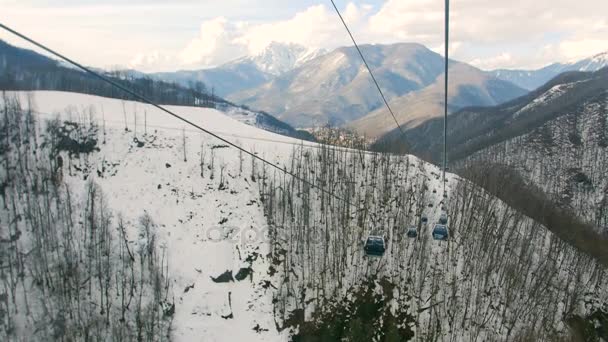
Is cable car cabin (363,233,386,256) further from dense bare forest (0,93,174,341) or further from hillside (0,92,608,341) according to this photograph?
dense bare forest (0,93,174,341)

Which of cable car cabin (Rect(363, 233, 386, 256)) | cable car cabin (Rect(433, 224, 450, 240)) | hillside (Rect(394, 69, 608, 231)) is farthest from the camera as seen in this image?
hillside (Rect(394, 69, 608, 231))

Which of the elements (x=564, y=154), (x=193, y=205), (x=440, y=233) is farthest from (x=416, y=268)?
(x=564, y=154)

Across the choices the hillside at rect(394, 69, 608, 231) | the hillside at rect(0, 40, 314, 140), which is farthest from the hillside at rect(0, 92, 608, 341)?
the hillside at rect(0, 40, 314, 140)

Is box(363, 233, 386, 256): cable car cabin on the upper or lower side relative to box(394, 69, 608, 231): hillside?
lower

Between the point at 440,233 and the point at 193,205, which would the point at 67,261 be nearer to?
the point at 193,205

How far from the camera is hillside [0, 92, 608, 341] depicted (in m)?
52.4

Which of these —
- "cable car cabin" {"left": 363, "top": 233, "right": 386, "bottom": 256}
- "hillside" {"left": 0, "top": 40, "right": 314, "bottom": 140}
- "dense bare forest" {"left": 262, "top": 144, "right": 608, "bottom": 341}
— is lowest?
"dense bare forest" {"left": 262, "top": 144, "right": 608, "bottom": 341}

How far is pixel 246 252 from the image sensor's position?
61.4m

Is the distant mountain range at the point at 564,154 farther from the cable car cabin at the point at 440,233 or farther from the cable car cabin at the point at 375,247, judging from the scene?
the cable car cabin at the point at 440,233

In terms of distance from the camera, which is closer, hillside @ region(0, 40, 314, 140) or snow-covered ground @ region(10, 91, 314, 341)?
snow-covered ground @ region(10, 91, 314, 341)

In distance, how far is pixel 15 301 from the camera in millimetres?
48906

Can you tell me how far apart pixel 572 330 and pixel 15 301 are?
79352 millimetres

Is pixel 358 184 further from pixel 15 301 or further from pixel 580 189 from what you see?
pixel 580 189

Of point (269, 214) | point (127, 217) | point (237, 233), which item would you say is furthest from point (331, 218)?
point (127, 217)
